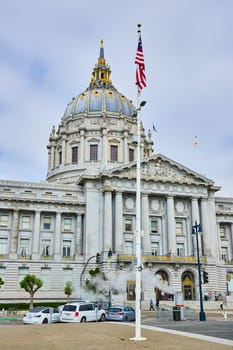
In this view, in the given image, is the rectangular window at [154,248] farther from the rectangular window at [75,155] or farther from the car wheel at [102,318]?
the car wheel at [102,318]

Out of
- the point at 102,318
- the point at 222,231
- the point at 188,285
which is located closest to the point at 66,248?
the point at 188,285

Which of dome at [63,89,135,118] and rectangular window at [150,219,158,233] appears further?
dome at [63,89,135,118]

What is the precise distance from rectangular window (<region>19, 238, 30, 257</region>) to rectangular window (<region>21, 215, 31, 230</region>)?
1.87m

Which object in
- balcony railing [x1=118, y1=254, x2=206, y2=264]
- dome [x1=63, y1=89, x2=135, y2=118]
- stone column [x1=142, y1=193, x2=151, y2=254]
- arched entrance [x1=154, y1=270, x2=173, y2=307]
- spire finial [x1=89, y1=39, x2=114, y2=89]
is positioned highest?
spire finial [x1=89, y1=39, x2=114, y2=89]

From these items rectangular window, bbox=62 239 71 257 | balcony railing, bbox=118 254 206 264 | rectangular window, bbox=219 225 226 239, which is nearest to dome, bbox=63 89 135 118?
rectangular window, bbox=219 225 226 239

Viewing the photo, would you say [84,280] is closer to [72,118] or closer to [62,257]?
[62,257]

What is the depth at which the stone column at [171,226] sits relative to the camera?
61281mm

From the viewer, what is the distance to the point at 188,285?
198 ft

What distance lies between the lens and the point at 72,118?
86.8 metres

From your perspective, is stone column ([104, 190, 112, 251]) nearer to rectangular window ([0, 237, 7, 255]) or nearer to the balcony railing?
the balcony railing

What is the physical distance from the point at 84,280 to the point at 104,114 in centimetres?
3961

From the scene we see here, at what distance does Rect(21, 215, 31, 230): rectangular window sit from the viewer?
60.8 m

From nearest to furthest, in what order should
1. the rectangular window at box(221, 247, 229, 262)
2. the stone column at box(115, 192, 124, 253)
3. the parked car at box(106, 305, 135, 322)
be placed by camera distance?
the parked car at box(106, 305, 135, 322) → the stone column at box(115, 192, 124, 253) → the rectangular window at box(221, 247, 229, 262)

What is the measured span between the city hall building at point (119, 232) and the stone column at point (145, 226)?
0.16 metres
